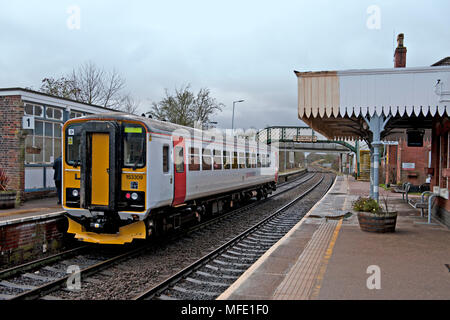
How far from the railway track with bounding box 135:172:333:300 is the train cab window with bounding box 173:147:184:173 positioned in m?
2.12

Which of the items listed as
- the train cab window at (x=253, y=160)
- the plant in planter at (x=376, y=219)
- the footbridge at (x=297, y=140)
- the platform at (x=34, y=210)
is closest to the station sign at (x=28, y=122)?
the platform at (x=34, y=210)

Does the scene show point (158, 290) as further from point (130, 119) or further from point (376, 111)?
point (376, 111)

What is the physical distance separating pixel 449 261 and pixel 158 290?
502 centimetres

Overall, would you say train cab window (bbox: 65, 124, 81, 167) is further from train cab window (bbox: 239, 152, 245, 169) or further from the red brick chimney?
the red brick chimney

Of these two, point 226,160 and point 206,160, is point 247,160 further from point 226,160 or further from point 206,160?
point 206,160

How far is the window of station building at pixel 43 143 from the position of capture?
1234 cm

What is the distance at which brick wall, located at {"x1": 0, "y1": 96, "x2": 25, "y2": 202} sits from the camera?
38.0 feet

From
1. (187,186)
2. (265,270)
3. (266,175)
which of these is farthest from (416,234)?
(266,175)

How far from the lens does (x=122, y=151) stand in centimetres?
809

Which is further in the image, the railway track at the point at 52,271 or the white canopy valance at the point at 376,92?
the white canopy valance at the point at 376,92

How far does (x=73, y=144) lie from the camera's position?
27.8 ft

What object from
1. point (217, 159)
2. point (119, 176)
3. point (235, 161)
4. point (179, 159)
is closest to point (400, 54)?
point (235, 161)

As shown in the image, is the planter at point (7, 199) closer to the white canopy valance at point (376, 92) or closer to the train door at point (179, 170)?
the train door at point (179, 170)

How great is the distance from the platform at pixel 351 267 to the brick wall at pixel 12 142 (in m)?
8.22
